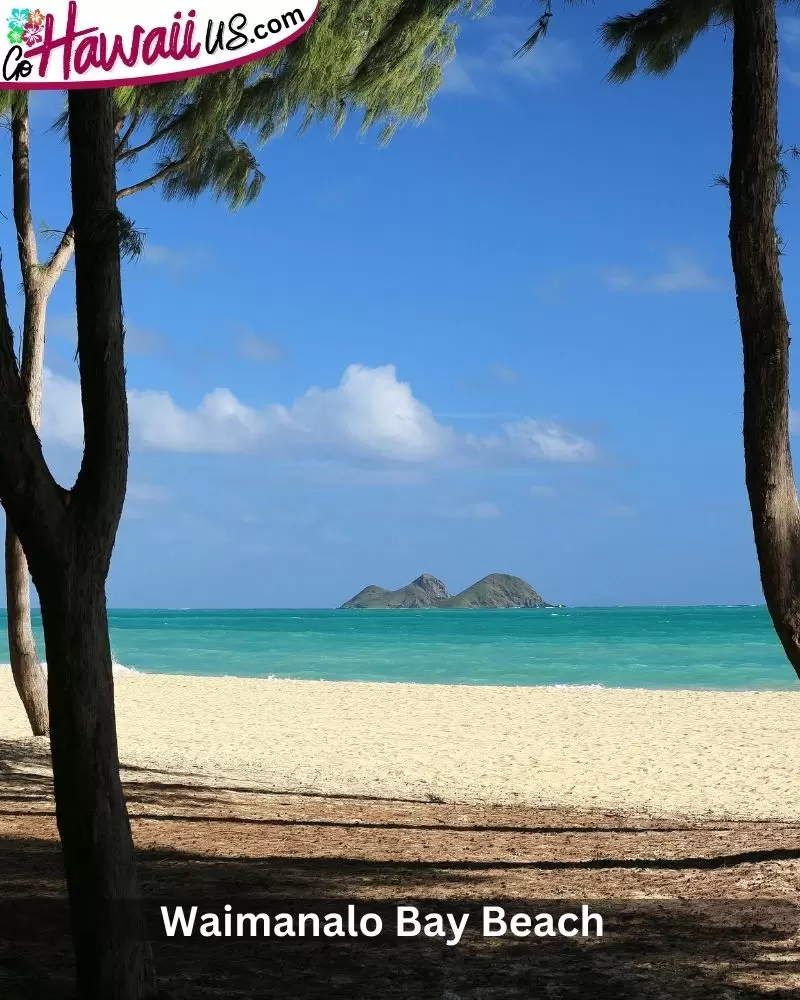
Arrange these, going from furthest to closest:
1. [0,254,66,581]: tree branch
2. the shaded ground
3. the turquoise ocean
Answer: the turquoise ocean < the shaded ground < [0,254,66,581]: tree branch

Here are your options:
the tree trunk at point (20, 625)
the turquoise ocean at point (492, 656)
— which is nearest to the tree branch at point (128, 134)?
the tree trunk at point (20, 625)

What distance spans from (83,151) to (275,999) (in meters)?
2.78

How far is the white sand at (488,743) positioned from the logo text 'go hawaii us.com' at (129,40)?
564cm

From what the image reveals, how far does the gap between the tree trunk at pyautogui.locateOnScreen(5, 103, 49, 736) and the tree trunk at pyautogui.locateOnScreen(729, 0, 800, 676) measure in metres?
6.40

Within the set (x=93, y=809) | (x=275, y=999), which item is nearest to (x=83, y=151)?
(x=93, y=809)

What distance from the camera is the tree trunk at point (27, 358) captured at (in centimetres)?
929

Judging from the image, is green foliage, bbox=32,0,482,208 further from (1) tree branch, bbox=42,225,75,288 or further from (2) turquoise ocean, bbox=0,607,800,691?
(2) turquoise ocean, bbox=0,607,800,691

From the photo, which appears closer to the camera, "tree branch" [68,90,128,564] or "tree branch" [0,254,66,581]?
"tree branch" [0,254,66,581]

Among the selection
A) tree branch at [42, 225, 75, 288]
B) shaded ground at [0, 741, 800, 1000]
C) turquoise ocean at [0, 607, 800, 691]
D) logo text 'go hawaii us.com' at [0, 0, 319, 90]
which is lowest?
turquoise ocean at [0, 607, 800, 691]

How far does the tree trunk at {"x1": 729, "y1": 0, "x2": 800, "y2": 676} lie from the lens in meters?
4.76

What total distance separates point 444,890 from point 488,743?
7.32 metres

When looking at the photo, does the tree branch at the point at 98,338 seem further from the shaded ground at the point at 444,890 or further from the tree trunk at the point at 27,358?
the tree trunk at the point at 27,358

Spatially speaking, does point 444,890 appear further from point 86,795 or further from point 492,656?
point 492,656

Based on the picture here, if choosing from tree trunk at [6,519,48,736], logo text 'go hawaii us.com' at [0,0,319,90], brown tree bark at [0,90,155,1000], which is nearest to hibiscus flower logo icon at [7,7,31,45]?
logo text 'go hawaii us.com' at [0,0,319,90]
